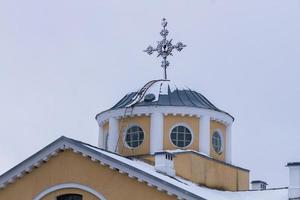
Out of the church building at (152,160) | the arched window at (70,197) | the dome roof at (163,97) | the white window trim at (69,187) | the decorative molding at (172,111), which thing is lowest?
the arched window at (70,197)

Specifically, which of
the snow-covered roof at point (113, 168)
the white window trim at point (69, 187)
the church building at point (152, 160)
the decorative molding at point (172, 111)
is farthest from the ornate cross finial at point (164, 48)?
the white window trim at point (69, 187)

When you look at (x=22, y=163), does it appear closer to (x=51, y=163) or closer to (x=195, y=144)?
(x=51, y=163)

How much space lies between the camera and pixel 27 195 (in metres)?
30.5

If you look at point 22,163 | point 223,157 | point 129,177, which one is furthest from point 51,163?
point 223,157

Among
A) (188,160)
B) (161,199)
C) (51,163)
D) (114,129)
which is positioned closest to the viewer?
(161,199)

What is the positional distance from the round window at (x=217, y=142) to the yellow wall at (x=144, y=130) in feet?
10.2

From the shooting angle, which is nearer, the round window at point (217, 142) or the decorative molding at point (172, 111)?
the decorative molding at point (172, 111)

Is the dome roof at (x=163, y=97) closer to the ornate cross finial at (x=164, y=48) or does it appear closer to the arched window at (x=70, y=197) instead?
the ornate cross finial at (x=164, y=48)

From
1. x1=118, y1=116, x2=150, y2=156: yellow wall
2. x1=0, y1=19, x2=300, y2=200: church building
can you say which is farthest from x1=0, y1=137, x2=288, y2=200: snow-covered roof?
x1=118, y1=116, x2=150, y2=156: yellow wall

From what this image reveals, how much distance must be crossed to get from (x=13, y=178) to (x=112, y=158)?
13.4 ft

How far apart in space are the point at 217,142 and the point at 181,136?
207 centimetres

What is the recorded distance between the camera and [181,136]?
36.2 meters

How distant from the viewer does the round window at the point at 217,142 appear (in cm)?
3725

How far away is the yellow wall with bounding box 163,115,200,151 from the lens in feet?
118
